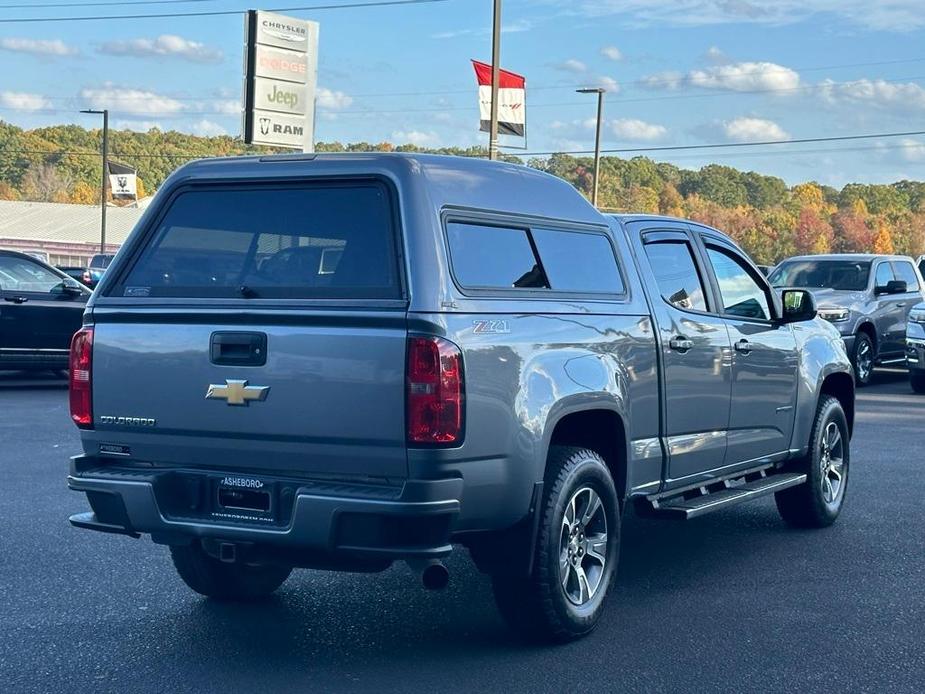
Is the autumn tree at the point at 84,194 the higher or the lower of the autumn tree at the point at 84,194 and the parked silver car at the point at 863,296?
the higher

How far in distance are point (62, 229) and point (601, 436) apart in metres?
80.9

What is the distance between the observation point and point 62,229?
8231cm

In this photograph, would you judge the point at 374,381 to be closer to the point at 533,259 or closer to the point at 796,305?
the point at 533,259

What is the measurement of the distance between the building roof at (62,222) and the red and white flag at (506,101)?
1919 inches

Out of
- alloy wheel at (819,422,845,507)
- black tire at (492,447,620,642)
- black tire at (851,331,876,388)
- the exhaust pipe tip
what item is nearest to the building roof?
black tire at (851,331,876,388)

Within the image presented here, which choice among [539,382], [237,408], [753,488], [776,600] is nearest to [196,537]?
[237,408]

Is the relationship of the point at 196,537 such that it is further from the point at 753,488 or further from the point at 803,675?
the point at 753,488

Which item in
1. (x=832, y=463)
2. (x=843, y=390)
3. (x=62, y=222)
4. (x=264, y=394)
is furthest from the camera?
(x=62, y=222)

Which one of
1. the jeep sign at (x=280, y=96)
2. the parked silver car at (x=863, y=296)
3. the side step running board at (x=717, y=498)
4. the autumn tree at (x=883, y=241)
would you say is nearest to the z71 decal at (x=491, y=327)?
the side step running board at (x=717, y=498)

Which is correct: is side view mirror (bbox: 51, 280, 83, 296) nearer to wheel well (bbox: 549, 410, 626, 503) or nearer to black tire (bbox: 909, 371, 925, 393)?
black tire (bbox: 909, 371, 925, 393)

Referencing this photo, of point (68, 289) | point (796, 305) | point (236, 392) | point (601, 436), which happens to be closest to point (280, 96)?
point (68, 289)

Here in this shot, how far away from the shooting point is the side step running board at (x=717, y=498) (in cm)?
648

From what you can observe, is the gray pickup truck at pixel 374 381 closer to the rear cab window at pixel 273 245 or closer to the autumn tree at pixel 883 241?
the rear cab window at pixel 273 245

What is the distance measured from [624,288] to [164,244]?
2.22 meters
